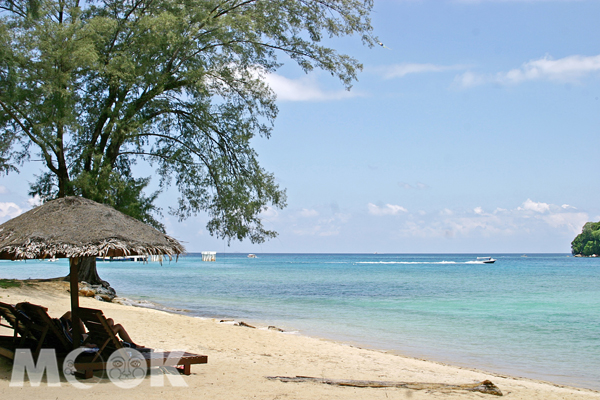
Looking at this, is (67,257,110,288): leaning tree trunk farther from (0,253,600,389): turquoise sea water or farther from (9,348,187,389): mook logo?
(9,348,187,389): mook logo

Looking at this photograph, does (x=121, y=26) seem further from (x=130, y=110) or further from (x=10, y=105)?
(x=10, y=105)

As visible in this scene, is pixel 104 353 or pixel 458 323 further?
pixel 458 323

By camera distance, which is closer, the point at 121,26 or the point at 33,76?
the point at 33,76

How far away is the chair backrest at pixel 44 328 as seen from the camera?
6.75 metres

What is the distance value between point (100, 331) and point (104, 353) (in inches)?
12.8

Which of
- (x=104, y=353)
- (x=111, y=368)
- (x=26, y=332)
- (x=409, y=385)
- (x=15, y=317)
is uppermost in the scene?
(x=15, y=317)

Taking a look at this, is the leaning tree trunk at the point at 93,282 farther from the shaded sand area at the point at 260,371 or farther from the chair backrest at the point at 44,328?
the chair backrest at the point at 44,328

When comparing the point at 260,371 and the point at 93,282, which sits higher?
the point at 93,282

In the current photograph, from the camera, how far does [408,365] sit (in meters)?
9.78

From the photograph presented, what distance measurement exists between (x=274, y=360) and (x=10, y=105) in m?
10.8

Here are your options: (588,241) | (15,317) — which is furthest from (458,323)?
(588,241)

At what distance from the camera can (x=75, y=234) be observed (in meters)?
7.19

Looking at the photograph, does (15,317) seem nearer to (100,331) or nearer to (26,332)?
(26,332)

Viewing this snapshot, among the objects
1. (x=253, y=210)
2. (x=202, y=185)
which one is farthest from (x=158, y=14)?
(x=253, y=210)
